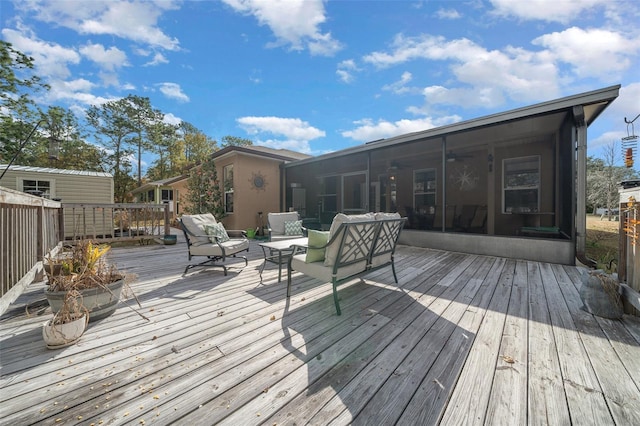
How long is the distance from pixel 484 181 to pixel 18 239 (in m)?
10.6

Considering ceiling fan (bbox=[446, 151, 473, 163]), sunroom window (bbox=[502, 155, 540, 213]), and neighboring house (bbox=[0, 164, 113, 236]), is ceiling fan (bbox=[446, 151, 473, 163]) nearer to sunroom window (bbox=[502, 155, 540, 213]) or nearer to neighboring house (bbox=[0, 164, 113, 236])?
sunroom window (bbox=[502, 155, 540, 213])

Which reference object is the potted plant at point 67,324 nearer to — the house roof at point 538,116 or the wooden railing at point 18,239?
the wooden railing at point 18,239

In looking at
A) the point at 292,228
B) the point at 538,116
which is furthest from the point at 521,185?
the point at 292,228

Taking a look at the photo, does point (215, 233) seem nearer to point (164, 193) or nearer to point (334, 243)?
point (334, 243)

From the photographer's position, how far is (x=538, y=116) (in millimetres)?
4930

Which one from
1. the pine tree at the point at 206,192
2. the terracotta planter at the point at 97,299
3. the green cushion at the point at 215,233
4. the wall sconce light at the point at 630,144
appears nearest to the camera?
the terracotta planter at the point at 97,299

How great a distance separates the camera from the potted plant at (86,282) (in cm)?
226

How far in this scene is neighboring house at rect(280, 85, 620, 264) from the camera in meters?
4.81

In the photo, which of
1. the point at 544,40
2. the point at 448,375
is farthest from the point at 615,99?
the point at 448,375

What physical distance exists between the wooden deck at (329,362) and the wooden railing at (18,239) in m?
0.38

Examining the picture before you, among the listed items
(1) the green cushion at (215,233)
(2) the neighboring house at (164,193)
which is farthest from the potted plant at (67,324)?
(2) the neighboring house at (164,193)

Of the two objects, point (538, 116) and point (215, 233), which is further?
point (538, 116)

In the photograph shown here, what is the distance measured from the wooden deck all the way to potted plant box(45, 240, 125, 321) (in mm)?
208

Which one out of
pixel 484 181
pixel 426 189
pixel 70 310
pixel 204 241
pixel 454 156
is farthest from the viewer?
pixel 426 189
